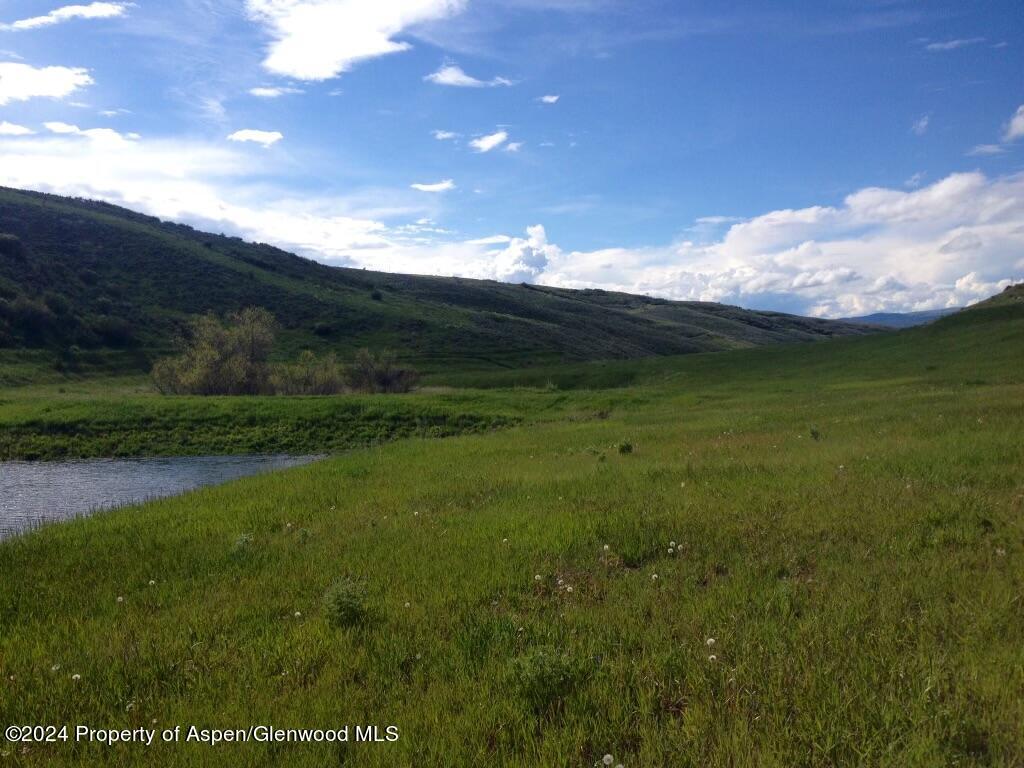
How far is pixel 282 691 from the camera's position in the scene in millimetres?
5793

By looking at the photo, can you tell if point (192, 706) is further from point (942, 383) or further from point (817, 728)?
point (942, 383)

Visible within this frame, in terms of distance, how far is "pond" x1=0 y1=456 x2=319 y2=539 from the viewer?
20.0m

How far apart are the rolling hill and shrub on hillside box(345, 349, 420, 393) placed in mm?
25105

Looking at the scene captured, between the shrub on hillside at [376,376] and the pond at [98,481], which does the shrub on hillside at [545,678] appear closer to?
the pond at [98,481]

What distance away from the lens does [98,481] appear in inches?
1003

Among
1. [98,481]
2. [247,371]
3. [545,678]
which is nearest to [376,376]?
[247,371]

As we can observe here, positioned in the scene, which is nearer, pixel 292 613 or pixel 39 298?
pixel 292 613

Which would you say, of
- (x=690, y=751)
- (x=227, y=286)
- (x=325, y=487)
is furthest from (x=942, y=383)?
(x=227, y=286)

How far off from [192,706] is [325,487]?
1137 centimetres

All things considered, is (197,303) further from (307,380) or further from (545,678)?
(545,678)

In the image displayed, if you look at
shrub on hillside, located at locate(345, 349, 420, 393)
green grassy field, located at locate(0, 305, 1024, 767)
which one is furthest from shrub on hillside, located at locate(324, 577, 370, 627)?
shrub on hillside, located at locate(345, 349, 420, 393)

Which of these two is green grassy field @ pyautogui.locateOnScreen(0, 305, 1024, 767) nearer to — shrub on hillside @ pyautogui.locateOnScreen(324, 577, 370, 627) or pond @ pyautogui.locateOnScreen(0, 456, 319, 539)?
shrub on hillside @ pyautogui.locateOnScreen(324, 577, 370, 627)

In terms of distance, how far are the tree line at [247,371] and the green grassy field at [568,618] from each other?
127 ft

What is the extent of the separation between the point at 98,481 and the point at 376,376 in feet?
115
